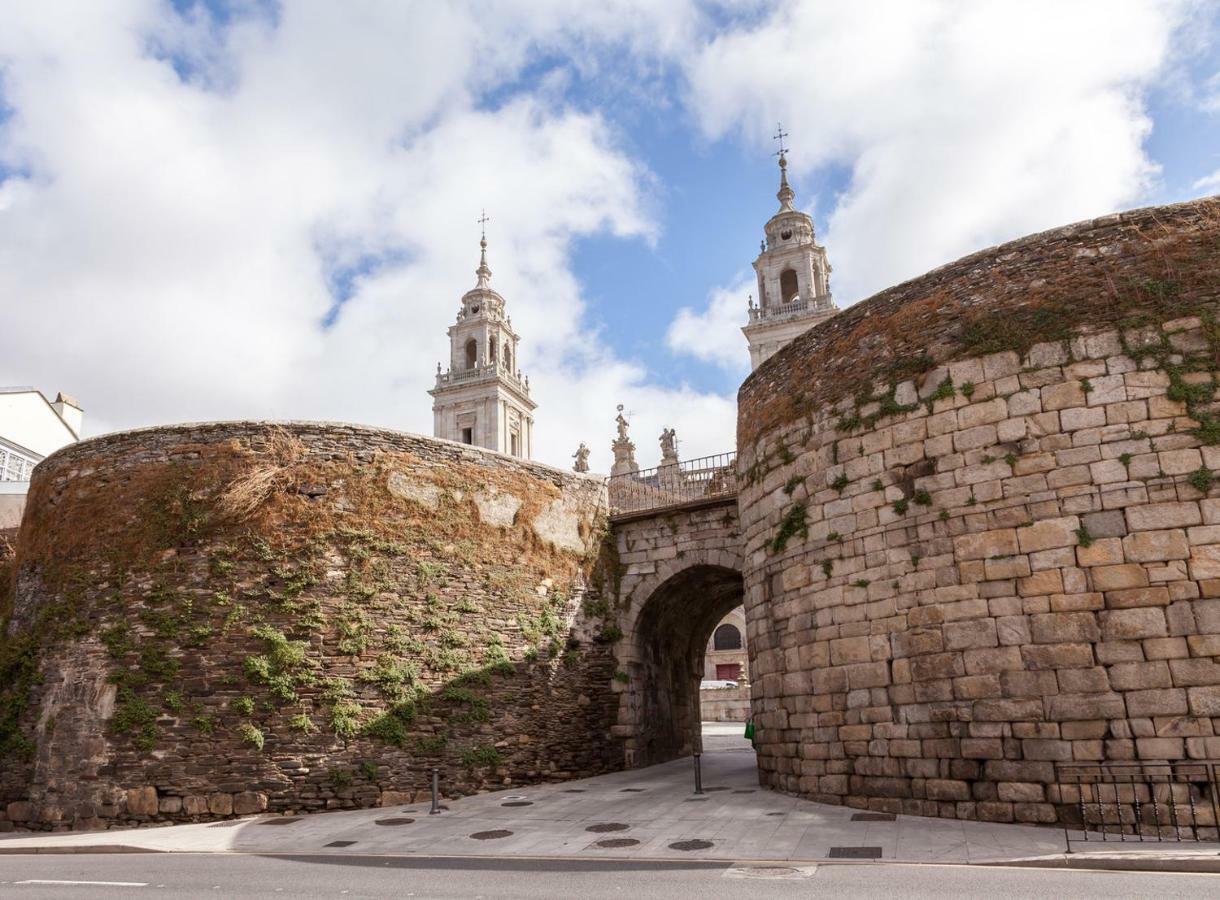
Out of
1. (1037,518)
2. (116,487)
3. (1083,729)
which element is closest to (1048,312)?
(1037,518)

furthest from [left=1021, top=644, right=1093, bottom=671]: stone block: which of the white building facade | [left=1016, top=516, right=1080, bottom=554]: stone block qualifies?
the white building facade

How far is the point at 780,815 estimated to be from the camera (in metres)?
9.49

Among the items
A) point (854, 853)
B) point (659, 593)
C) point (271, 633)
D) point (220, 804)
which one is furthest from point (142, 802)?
point (854, 853)

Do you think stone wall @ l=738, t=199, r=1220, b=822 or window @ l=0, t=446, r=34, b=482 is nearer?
stone wall @ l=738, t=199, r=1220, b=822

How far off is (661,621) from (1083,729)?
9.82 metres

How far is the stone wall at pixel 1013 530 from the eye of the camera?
7836 millimetres

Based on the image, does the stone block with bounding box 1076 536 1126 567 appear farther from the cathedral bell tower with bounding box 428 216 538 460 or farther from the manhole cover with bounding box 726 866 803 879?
the cathedral bell tower with bounding box 428 216 538 460

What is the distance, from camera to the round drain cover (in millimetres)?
8498

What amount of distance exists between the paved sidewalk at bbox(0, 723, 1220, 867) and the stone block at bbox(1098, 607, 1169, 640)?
1.73 metres

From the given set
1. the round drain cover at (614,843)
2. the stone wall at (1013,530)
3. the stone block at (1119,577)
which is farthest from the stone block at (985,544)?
the round drain cover at (614,843)

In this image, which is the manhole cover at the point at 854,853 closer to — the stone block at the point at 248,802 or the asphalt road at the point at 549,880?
the asphalt road at the point at 549,880

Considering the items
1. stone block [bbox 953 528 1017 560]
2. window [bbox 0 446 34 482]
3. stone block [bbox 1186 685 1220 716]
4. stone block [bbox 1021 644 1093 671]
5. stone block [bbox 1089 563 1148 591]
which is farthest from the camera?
window [bbox 0 446 34 482]

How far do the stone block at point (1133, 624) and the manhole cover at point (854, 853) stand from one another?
286 centimetres

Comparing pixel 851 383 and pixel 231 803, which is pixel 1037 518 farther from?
pixel 231 803
